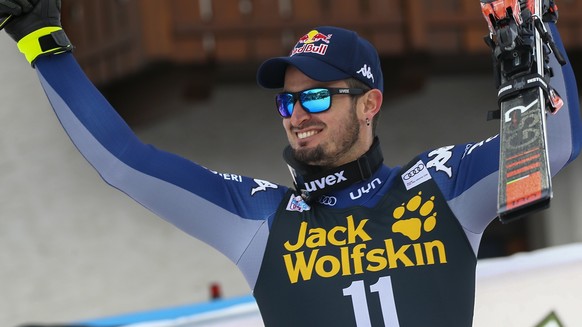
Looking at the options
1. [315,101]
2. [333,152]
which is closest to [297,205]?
[333,152]

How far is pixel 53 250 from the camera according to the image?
33.0ft

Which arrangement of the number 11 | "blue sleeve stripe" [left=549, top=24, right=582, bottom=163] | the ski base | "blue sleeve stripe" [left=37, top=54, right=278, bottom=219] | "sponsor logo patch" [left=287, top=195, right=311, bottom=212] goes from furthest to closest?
"sponsor logo patch" [left=287, top=195, right=311, bottom=212]
"blue sleeve stripe" [left=37, top=54, right=278, bottom=219]
the number 11
"blue sleeve stripe" [left=549, top=24, right=582, bottom=163]
the ski base

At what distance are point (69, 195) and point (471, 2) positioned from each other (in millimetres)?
3655

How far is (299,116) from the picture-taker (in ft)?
11.3

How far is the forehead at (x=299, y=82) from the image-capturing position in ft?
11.4

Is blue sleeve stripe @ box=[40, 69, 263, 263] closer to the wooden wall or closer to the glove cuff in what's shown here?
the glove cuff

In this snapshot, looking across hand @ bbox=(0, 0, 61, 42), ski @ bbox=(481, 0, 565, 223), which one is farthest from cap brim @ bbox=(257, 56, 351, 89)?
hand @ bbox=(0, 0, 61, 42)

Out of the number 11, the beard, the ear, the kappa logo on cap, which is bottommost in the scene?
the number 11

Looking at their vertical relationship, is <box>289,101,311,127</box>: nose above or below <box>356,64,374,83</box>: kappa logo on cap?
below

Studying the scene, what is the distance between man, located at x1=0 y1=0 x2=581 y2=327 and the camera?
3.29 m

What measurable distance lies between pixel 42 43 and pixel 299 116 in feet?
2.44

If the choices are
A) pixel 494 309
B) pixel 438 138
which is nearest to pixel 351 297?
pixel 494 309

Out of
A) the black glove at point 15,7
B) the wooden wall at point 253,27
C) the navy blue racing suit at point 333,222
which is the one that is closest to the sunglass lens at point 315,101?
the navy blue racing suit at point 333,222

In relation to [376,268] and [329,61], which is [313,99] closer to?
[329,61]
